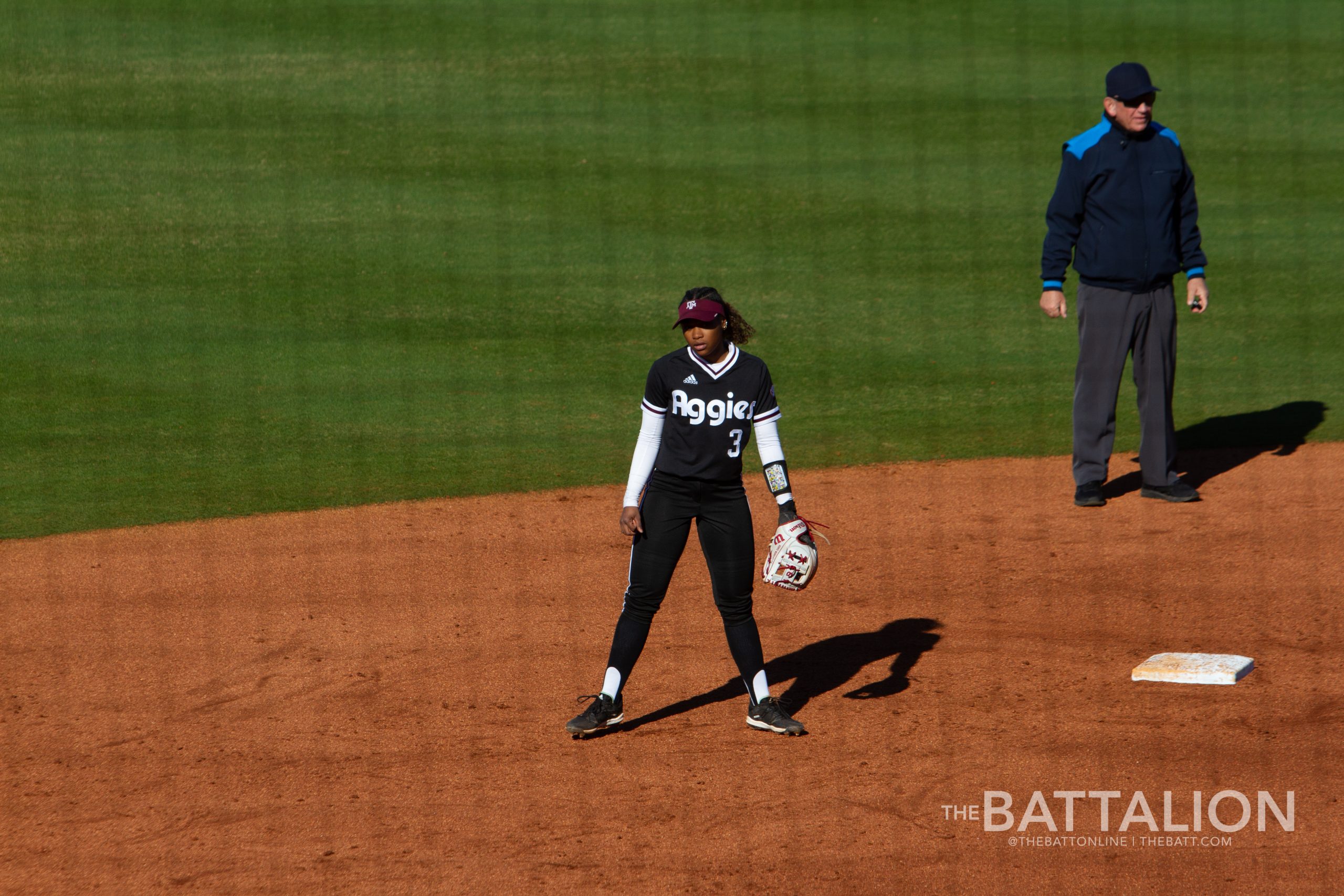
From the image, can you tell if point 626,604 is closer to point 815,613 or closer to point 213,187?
point 815,613

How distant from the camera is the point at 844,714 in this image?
648 centimetres

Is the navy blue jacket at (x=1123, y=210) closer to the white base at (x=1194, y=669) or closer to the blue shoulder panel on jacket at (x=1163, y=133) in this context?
the blue shoulder panel on jacket at (x=1163, y=133)

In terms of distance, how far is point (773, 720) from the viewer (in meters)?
6.22

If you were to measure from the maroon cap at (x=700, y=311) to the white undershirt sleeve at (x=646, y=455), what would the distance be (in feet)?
1.56

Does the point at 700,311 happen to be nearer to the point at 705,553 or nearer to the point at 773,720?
the point at 705,553

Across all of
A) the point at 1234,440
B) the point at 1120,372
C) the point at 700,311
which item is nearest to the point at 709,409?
the point at 700,311

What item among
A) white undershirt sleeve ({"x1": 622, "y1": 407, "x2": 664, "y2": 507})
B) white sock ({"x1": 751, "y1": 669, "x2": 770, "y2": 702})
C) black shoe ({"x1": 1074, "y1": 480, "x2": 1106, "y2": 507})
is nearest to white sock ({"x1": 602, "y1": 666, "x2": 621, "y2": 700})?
white sock ({"x1": 751, "y1": 669, "x2": 770, "y2": 702})

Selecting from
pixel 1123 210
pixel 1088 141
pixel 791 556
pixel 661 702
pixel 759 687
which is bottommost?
pixel 661 702

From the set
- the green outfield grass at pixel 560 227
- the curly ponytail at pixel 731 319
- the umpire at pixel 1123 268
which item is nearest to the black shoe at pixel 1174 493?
the umpire at pixel 1123 268

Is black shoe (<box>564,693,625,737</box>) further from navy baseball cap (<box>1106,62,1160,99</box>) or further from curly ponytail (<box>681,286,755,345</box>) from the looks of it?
navy baseball cap (<box>1106,62,1160,99</box>)

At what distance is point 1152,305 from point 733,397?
4.37 meters

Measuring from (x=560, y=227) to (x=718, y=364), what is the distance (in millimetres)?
9270

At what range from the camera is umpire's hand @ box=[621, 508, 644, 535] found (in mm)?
6125

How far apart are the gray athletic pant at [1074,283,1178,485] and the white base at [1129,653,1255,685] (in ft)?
8.96
